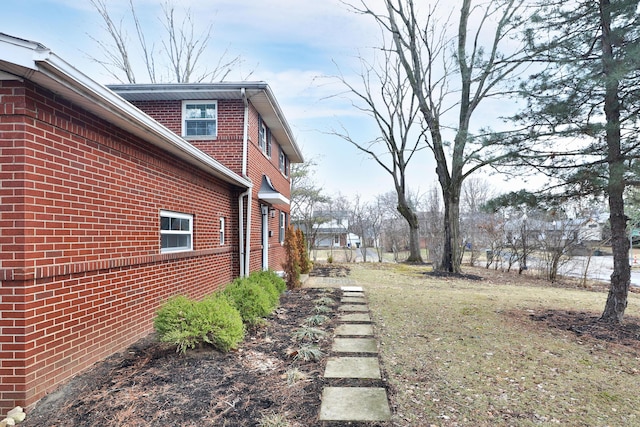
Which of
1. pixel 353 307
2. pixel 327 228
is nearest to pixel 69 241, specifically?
pixel 353 307

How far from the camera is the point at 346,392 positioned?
3.24 meters

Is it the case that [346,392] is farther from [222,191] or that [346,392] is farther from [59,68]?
[222,191]

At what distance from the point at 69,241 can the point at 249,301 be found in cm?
261

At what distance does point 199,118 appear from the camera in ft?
29.7

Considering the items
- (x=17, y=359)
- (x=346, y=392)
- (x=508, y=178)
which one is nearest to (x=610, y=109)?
(x=508, y=178)

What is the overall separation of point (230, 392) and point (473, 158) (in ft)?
19.6

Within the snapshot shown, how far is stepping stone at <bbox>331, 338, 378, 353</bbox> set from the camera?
4.45 m

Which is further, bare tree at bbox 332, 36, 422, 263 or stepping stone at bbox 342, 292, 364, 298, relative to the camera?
bare tree at bbox 332, 36, 422, 263

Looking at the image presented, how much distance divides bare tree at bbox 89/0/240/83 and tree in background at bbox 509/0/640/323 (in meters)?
18.0

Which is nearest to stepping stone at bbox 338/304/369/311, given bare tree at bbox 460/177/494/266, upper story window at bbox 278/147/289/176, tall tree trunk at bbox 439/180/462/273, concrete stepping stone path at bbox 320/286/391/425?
concrete stepping stone path at bbox 320/286/391/425

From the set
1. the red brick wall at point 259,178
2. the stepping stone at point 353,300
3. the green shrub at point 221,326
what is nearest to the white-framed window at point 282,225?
the red brick wall at point 259,178

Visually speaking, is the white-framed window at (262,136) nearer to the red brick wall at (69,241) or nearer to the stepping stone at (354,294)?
the stepping stone at (354,294)

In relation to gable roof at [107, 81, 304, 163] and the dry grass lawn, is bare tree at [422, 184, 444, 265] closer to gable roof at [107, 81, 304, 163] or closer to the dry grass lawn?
the dry grass lawn

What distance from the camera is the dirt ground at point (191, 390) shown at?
2.70 meters
